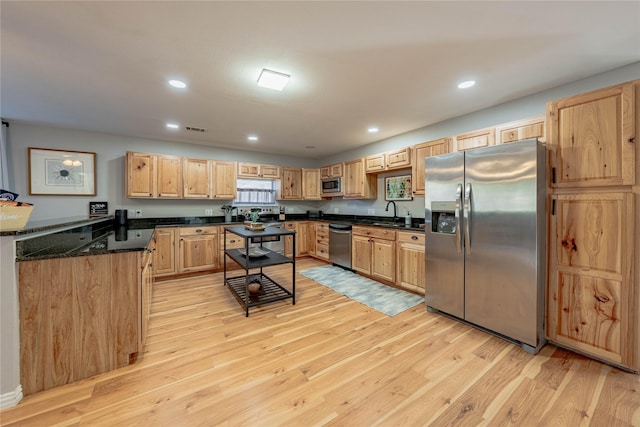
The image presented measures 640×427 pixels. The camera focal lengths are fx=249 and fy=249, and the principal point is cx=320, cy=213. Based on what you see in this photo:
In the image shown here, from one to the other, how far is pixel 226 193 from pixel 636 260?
5299 mm

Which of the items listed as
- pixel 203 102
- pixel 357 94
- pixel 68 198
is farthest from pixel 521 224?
pixel 68 198

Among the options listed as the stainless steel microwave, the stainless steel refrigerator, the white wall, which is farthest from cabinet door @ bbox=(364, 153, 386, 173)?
the stainless steel refrigerator

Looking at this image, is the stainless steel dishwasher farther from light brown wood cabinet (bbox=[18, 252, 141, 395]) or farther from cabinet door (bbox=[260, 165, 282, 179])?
light brown wood cabinet (bbox=[18, 252, 141, 395])

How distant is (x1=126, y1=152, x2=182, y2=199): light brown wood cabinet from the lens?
4152 millimetres

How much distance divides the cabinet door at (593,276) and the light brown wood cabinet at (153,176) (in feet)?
17.2

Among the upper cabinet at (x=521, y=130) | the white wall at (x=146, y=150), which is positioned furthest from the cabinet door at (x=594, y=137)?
the white wall at (x=146, y=150)

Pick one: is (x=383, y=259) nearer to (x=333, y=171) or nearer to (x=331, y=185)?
(x=331, y=185)

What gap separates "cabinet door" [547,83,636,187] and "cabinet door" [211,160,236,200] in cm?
472

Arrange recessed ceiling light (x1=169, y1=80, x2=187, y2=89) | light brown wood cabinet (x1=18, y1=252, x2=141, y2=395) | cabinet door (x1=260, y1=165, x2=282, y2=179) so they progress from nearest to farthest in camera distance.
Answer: light brown wood cabinet (x1=18, y1=252, x2=141, y2=395) → recessed ceiling light (x1=169, y1=80, x2=187, y2=89) → cabinet door (x1=260, y1=165, x2=282, y2=179)

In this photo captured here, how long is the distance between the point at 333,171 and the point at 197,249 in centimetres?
313

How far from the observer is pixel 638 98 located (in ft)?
6.00

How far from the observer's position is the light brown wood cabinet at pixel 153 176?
415 centimetres

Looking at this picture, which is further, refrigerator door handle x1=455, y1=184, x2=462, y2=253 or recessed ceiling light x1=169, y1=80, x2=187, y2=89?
refrigerator door handle x1=455, y1=184, x2=462, y2=253

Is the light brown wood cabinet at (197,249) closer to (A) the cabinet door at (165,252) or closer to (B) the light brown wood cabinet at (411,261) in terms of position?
(A) the cabinet door at (165,252)
